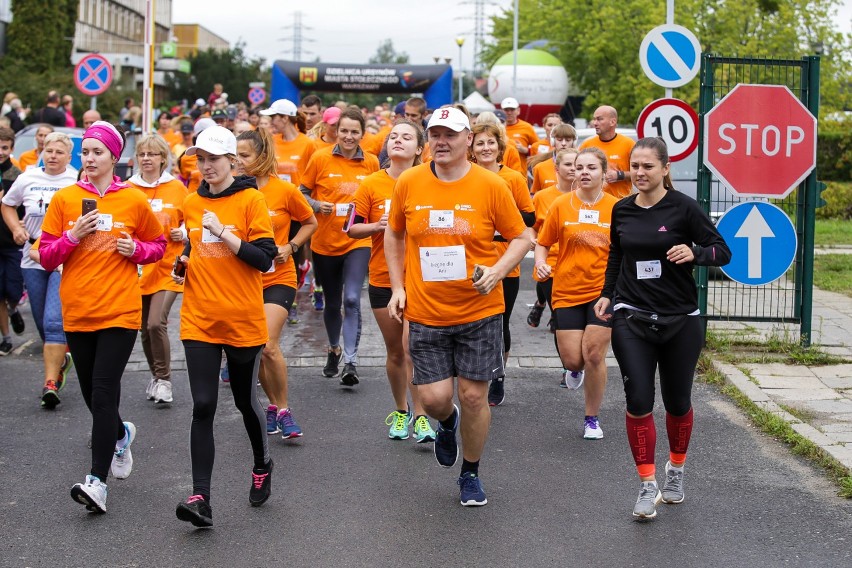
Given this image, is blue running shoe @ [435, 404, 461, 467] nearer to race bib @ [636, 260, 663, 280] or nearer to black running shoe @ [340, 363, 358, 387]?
race bib @ [636, 260, 663, 280]

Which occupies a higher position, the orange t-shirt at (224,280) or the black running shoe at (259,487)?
the orange t-shirt at (224,280)

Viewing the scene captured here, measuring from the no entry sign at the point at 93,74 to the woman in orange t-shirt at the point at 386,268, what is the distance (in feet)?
40.0

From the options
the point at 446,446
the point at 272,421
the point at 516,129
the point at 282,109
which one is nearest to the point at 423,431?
the point at 272,421

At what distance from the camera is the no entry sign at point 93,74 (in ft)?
63.2

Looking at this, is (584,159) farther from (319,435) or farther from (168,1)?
(168,1)

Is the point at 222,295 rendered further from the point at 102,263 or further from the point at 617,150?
the point at 617,150

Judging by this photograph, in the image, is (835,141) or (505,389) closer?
(505,389)

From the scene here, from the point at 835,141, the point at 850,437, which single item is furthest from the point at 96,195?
the point at 835,141

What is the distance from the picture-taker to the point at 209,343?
239 inches

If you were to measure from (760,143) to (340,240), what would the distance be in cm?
368

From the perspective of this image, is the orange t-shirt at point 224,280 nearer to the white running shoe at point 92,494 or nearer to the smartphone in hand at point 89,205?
the smartphone in hand at point 89,205

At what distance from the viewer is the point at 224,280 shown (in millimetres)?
Answer: 6109

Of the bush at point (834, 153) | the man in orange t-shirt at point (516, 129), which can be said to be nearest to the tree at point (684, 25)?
the bush at point (834, 153)

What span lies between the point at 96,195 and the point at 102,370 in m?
0.94
